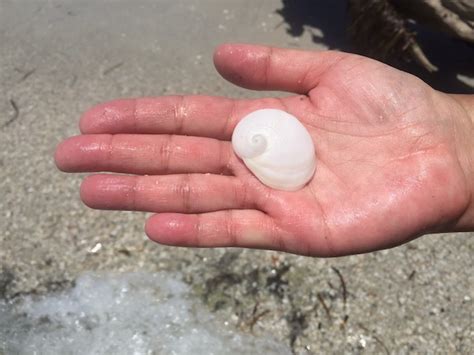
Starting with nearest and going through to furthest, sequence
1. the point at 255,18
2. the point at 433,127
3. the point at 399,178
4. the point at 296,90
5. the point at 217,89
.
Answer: the point at 399,178 < the point at 433,127 < the point at 296,90 < the point at 217,89 < the point at 255,18

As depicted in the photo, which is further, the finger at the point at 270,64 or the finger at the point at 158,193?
the finger at the point at 270,64

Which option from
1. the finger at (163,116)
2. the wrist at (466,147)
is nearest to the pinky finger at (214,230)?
the finger at (163,116)

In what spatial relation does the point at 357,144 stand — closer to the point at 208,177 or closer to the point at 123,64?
the point at 208,177

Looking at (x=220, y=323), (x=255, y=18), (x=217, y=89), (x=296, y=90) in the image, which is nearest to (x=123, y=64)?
(x=217, y=89)

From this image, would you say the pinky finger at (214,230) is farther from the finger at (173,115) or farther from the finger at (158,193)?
the finger at (173,115)

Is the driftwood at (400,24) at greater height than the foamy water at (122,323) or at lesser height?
greater

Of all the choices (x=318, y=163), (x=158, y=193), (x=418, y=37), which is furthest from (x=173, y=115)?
(x=418, y=37)
